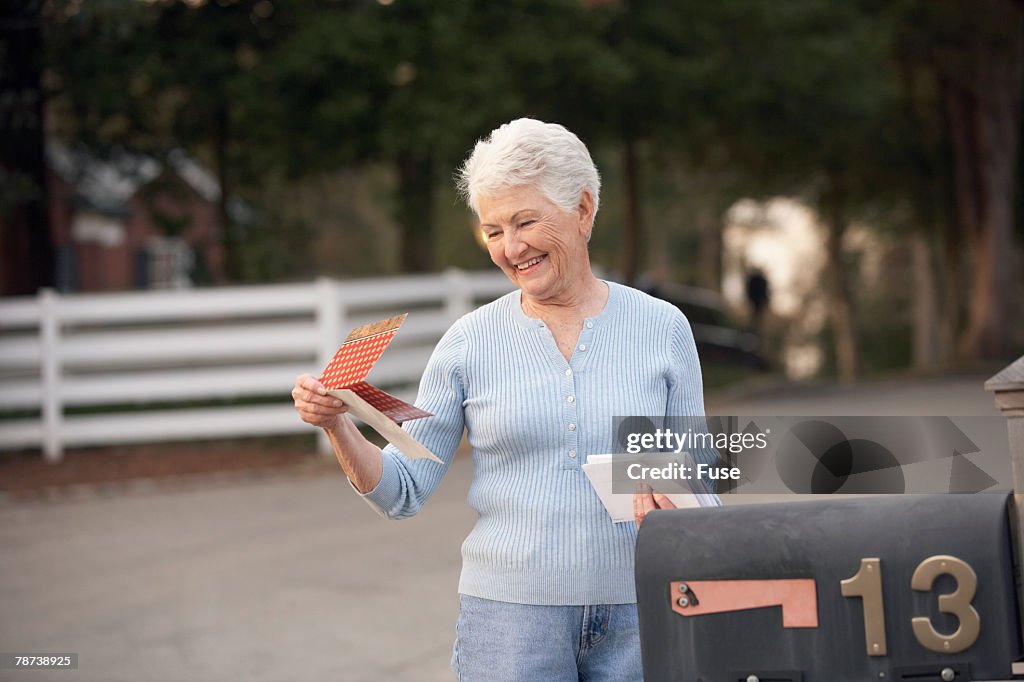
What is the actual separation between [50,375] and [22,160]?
Answer: 357cm

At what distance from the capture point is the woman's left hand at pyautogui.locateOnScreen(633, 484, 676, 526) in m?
2.60

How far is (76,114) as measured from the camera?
1530 centimetres

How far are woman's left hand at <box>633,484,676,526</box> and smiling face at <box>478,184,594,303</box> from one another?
503mm

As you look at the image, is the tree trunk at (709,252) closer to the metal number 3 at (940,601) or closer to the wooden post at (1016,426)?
the wooden post at (1016,426)

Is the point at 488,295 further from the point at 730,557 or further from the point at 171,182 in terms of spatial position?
the point at 730,557

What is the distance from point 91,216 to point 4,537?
2888 centimetres

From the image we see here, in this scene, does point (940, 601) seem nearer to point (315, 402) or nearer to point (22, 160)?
point (315, 402)

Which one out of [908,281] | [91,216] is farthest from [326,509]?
[908,281]

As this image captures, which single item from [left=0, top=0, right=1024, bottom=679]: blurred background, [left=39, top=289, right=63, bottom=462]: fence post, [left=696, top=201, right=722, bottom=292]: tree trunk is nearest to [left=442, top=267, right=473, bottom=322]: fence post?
[left=0, top=0, right=1024, bottom=679]: blurred background

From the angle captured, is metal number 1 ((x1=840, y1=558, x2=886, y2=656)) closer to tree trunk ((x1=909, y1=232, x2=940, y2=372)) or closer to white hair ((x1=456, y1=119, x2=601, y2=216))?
white hair ((x1=456, y1=119, x2=601, y2=216))

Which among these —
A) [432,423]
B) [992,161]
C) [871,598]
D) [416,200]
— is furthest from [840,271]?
[871,598]

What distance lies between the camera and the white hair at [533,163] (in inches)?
110

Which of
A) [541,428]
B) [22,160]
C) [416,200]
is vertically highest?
[416,200]

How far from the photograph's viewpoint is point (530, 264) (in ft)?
9.48
